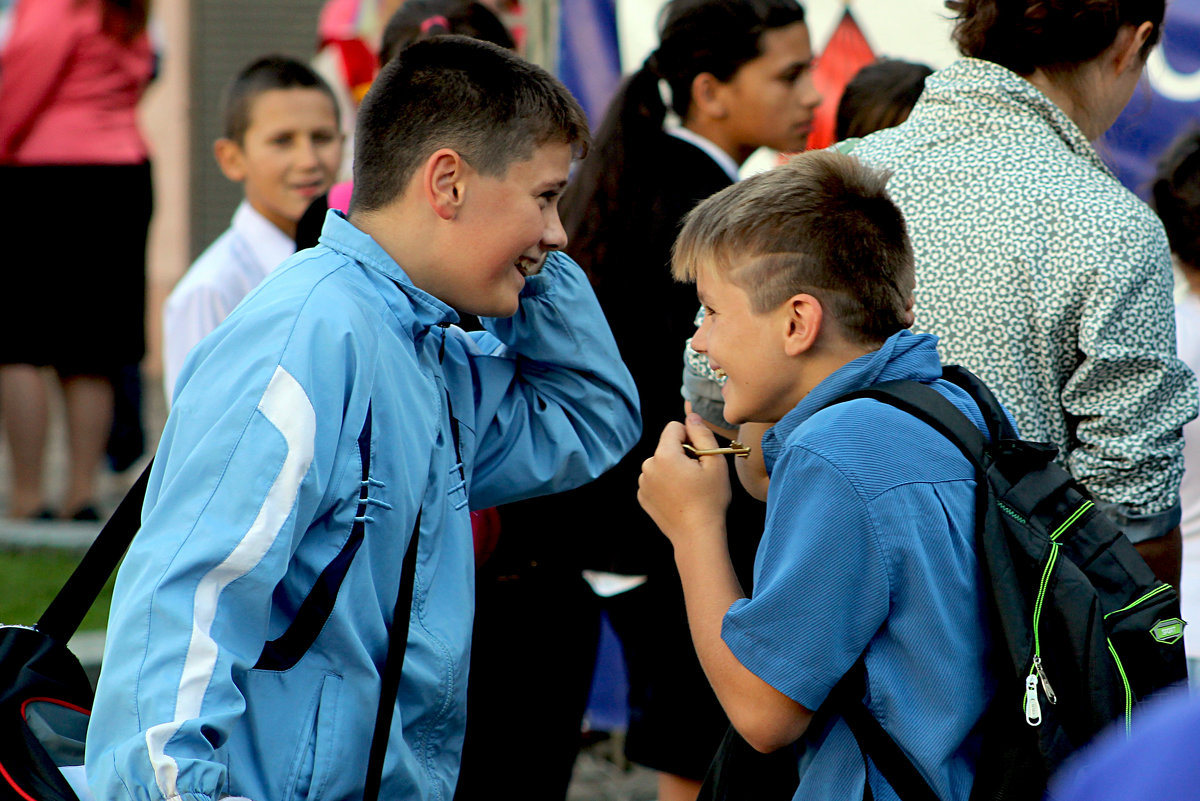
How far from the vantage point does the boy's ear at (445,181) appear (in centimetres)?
184

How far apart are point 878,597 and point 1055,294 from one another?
65cm

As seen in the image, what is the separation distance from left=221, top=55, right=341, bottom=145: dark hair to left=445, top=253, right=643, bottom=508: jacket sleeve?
195cm

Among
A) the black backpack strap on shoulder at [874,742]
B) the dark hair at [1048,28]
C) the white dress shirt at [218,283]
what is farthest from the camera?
the white dress shirt at [218,283]

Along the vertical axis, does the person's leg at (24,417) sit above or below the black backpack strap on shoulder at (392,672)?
below

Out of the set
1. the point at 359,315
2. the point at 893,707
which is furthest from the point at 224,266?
the point at 893,707

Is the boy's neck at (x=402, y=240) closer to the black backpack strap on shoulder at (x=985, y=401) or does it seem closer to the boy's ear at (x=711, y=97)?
the black backpack strap on shoulder at (x=985, y=401)

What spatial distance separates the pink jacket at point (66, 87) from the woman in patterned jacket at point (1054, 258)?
14.2ft

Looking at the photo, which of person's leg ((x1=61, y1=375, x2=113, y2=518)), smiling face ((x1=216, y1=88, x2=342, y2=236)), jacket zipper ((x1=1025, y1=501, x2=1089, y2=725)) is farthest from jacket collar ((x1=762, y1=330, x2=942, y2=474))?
person's leg ((x1=61, y1=375, x2=113, y2=518))

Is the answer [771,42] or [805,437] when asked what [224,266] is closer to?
[771,42]

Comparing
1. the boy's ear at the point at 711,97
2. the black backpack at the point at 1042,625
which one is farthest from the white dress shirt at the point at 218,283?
the black backpack at the point at 1042,625

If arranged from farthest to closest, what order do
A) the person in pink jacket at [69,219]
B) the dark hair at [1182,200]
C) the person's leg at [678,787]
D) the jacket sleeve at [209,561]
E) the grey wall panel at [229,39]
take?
the grey wall panel at [229,39]
the person in pink jacket at [69,219]
the dark hair at [1182,200]
the person's leg at [678,787]
the jacket sleeve at [209,561]

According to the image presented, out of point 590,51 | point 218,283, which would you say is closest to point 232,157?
point 218,283

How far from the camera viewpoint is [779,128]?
3.13m

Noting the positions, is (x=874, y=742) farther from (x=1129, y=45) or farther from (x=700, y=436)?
(x=1129, y=45)
